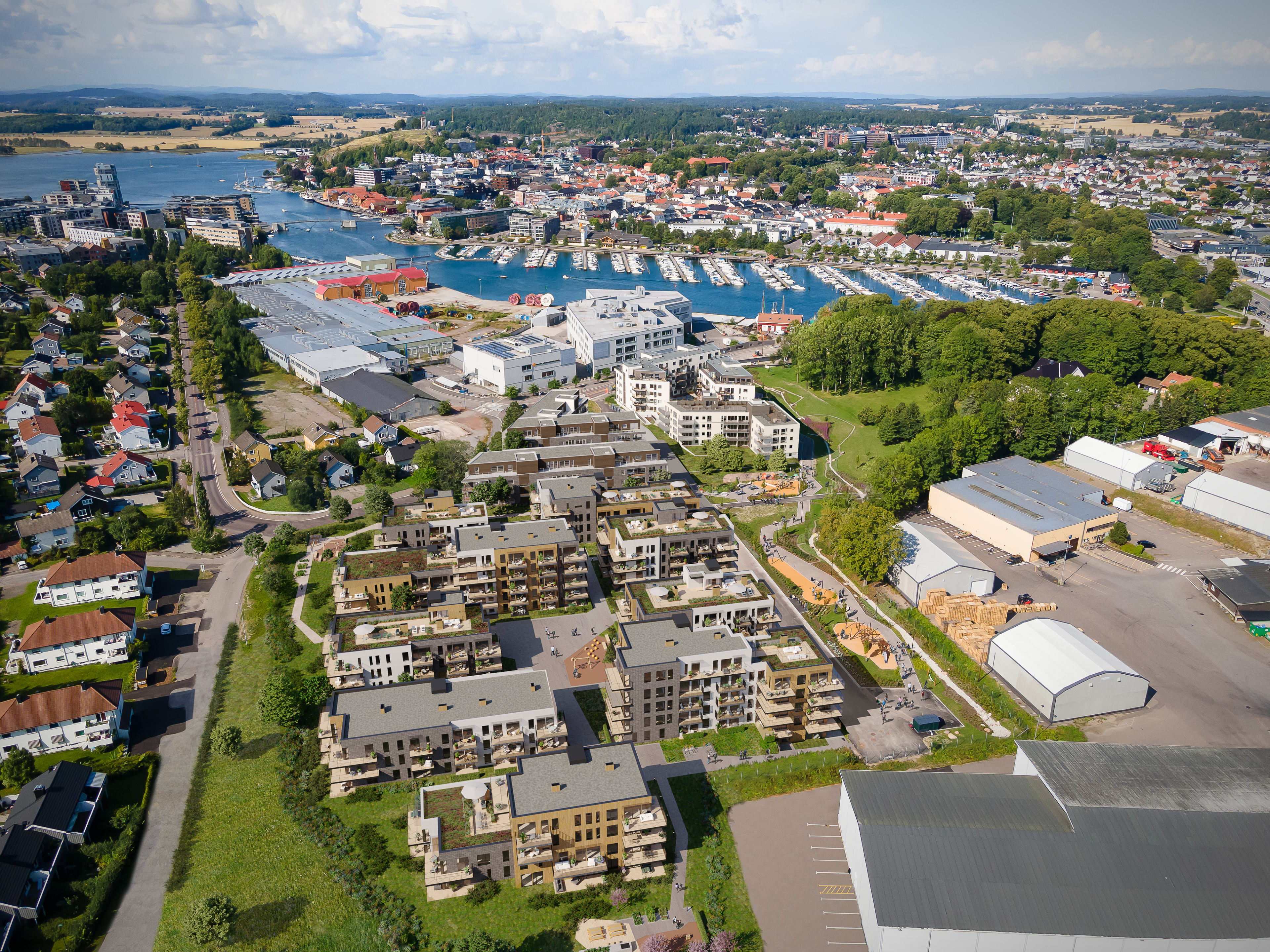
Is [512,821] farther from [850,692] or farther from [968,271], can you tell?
[968,271]

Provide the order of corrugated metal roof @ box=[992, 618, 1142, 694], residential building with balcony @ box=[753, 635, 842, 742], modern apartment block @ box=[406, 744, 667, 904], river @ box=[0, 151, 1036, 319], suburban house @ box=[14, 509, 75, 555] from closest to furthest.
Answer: modern apartment block @ box=[406, 744, 667, 904] → residential building with balcony @ box=[753, 635, 842, 742] → corrugated metal roof @ box=[992, 618, 1142, 694] → suburban house @ box=[14, 509, 75, 555] → river @ box=[0, 151, 1036, 319]

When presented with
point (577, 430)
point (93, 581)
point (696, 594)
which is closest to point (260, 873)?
point (696, 594)

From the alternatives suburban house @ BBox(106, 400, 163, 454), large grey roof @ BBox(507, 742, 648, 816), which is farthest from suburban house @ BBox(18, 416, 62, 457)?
large grey roof @ BBox(507, 742, 648, 816)

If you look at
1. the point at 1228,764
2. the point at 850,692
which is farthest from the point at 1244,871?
the point at 850,692

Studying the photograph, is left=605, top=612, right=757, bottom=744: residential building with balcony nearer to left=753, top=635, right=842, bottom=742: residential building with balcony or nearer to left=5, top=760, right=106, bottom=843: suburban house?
left=753, top=635, right=842, bottom=742: residential building with balcony

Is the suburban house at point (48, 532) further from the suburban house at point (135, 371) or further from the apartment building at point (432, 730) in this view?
the suburban house at point (135, 371)

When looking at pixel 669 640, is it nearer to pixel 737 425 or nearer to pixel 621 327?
pixel 737 425

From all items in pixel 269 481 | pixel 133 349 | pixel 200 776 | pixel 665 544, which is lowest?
pixel 200 776
